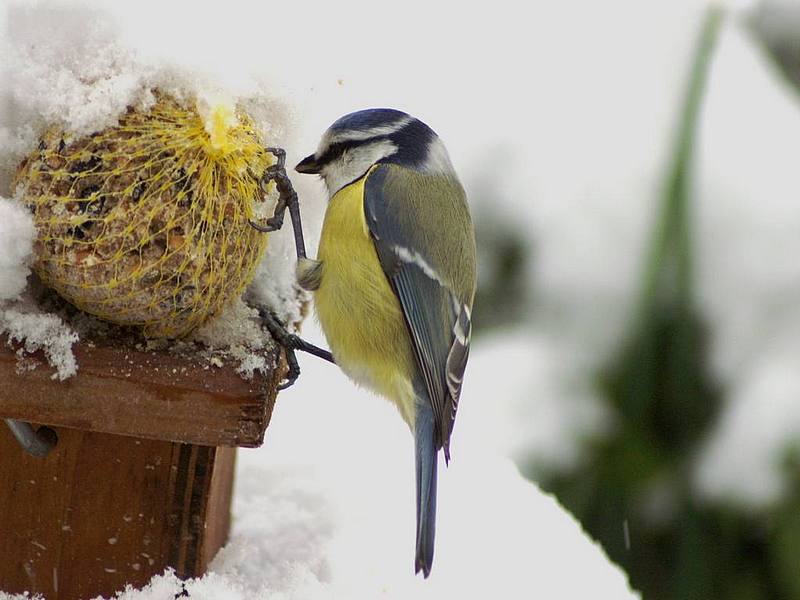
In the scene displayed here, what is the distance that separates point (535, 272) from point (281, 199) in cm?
106

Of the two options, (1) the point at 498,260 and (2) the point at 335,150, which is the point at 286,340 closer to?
(2) the point at 335,150

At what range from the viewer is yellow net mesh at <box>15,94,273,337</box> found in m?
1.00

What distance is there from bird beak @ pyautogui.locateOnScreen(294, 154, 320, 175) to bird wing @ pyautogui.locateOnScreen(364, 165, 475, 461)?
0.08 metres

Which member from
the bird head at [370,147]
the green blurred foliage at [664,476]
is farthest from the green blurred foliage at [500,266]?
the bird head at [370,147]

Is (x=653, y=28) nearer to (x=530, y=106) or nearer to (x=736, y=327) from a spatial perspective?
(x=530, y=106)

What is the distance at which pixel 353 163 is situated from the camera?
1.40m

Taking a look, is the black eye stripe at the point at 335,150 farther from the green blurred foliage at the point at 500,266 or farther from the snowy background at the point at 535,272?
the green blurred foliage at the point at 500,266

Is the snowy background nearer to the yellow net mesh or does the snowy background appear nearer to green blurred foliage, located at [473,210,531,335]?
green blurred foliage, located at [473,210,531,335]

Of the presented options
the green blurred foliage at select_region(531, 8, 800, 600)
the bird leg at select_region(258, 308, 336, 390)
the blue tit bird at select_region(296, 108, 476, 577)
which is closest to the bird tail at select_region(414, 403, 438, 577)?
the blue tit bird at select_region(296, 108, 476, 577)

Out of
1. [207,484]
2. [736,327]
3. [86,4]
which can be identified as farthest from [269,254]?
[736,327]

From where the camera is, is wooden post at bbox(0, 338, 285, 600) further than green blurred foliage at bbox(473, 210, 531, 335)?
No

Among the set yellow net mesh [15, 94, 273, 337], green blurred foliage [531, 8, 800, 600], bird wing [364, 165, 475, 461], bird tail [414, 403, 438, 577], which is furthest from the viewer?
green blurred foliage [531, 8, 800, 600]

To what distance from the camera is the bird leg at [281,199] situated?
1209 mm

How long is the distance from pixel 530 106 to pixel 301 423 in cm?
108
